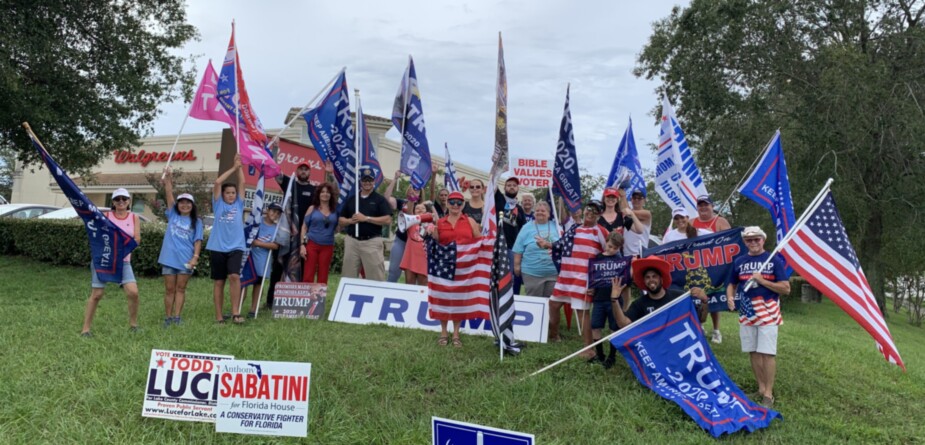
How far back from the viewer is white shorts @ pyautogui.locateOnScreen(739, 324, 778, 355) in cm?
557

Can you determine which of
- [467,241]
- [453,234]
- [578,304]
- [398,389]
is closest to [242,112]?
[453,234]

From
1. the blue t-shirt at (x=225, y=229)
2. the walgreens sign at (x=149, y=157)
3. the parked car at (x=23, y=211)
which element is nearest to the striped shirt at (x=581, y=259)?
the blue t-shirt at (x=225, y=229)

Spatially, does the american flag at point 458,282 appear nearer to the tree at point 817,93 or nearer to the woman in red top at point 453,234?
the woman in red top at point 453,234

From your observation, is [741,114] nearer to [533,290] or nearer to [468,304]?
→ [533,290]

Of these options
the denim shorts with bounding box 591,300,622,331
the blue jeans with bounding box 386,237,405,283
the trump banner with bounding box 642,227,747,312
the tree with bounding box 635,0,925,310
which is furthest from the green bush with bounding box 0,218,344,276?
the tree with bounding box 635,0,925,310

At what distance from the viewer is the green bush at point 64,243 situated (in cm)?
1291

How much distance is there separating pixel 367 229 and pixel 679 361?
4409mm

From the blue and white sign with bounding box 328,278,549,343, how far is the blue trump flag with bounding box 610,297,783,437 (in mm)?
1876

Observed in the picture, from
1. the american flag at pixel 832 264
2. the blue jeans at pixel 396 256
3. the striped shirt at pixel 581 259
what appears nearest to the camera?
the american flag at pixel 832 264

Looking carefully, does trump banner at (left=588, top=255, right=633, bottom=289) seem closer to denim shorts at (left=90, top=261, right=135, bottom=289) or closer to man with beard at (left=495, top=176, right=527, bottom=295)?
man with beard at (left=495, top=176, right=527, bottom=295)

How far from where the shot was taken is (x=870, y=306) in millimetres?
5168

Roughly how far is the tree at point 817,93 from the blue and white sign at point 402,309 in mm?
13355

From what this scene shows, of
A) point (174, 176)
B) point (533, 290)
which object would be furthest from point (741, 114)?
point (174, 176)

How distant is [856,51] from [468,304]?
53.1 feet
